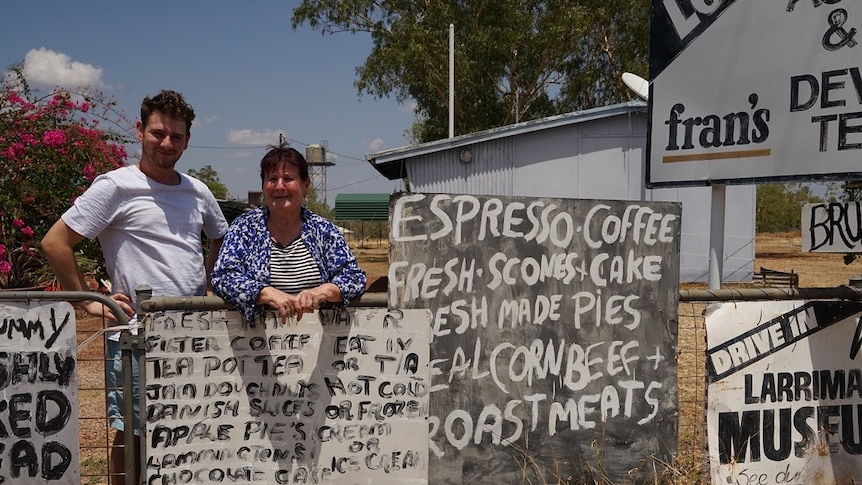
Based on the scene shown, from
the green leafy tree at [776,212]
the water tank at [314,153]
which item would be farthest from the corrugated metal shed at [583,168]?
the green leafy tree at [776,212]

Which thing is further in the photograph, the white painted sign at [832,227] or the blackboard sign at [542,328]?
the white painted sign at [832,227]

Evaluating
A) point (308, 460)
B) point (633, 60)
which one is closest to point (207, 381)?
point (308, 460)

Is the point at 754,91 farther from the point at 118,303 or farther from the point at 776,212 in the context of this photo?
the point at 776,212

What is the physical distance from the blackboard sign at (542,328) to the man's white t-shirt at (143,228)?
36.8 inches

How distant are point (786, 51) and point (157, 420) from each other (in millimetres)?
3605

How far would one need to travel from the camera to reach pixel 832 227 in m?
3.52

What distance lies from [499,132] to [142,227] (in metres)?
Answer: 14.1

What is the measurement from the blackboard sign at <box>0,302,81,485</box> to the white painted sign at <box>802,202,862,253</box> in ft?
11.9

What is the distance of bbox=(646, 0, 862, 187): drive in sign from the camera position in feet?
11.2

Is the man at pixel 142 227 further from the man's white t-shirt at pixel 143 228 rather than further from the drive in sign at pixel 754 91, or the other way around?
the drive in sign at pixel 754 91

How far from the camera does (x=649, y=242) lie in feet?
11.3

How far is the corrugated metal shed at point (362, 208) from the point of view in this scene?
106 feet

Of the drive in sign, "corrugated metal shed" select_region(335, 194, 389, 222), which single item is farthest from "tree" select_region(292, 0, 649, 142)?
the drive in sign

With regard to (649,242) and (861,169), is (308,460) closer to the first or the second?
(649,242)
